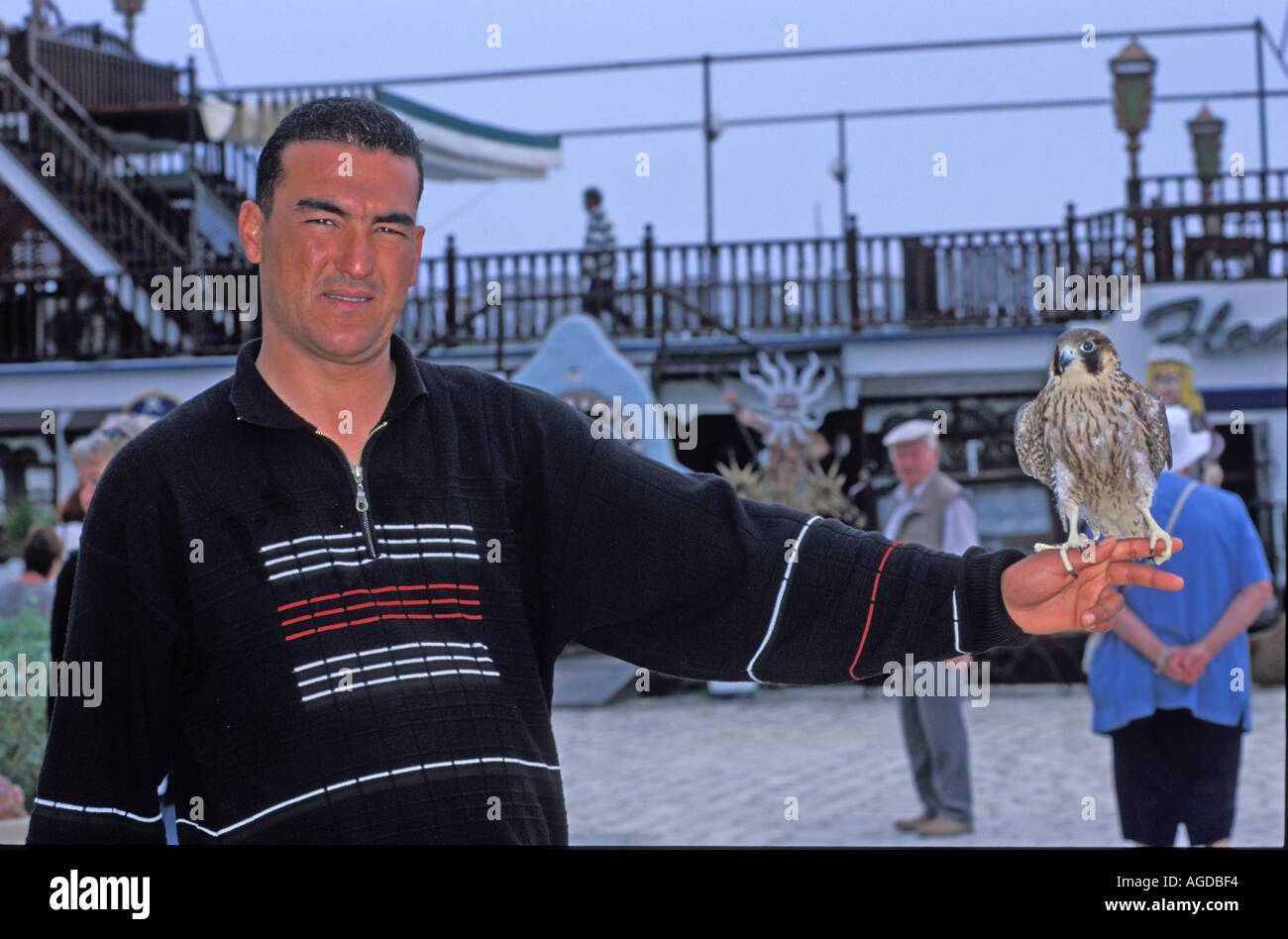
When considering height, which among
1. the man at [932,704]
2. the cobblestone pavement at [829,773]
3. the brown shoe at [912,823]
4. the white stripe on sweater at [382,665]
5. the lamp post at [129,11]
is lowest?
the cobblestone pavement at [829,773]

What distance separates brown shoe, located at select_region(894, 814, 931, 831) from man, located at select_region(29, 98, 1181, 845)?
5069mm

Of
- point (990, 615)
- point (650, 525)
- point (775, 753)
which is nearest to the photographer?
point (990, 615)

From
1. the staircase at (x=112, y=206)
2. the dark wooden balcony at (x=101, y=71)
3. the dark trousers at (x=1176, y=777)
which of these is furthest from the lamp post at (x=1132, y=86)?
the dark wooden balcony at (x=101, y=71)

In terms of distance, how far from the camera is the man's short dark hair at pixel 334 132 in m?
2.31

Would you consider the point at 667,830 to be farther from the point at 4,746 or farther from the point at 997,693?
the point at 997,693

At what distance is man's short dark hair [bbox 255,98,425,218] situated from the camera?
2.31 metres

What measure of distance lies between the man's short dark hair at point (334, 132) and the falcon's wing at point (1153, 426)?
3.80 feet

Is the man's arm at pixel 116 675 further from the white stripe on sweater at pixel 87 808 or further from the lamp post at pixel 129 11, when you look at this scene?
the lamp post at pixel 129 11

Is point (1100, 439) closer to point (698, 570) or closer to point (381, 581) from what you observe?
point (698, 570)

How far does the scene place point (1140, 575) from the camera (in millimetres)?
2061

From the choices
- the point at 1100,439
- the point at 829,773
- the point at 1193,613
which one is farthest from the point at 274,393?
the point at 829,773

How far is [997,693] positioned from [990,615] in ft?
37.8

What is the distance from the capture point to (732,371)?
→ 1642cm
